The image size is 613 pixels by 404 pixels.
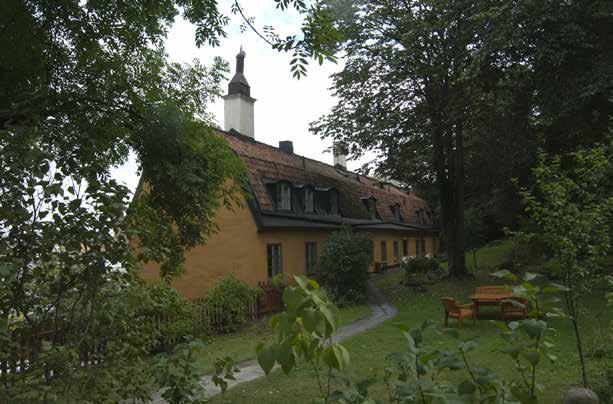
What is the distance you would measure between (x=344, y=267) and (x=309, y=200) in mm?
5769

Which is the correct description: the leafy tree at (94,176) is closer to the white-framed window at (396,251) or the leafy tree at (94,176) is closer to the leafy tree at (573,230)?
the leafy tree at (573,230)

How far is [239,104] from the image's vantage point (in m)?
24.6

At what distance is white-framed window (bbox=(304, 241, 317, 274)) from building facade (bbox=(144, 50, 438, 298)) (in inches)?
1.9

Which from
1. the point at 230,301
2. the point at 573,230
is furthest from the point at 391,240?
the point at 573,230

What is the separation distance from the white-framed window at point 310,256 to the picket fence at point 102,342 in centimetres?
520

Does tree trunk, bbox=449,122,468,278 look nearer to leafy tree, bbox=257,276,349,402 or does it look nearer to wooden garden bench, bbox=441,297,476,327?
wooden garden bench, bbox=441,297,476,327

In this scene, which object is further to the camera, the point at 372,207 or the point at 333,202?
the point at 372,207

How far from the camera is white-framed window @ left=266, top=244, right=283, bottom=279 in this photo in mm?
19984

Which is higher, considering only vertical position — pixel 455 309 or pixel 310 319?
→ pixel 310 319

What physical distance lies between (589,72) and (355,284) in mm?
11090

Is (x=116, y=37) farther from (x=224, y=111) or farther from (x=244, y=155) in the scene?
(x=224, y=111)

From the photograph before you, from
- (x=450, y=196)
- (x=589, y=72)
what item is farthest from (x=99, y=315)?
(x=450, y=196)

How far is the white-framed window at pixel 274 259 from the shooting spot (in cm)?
1998

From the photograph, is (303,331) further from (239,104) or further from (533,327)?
(239,104)
